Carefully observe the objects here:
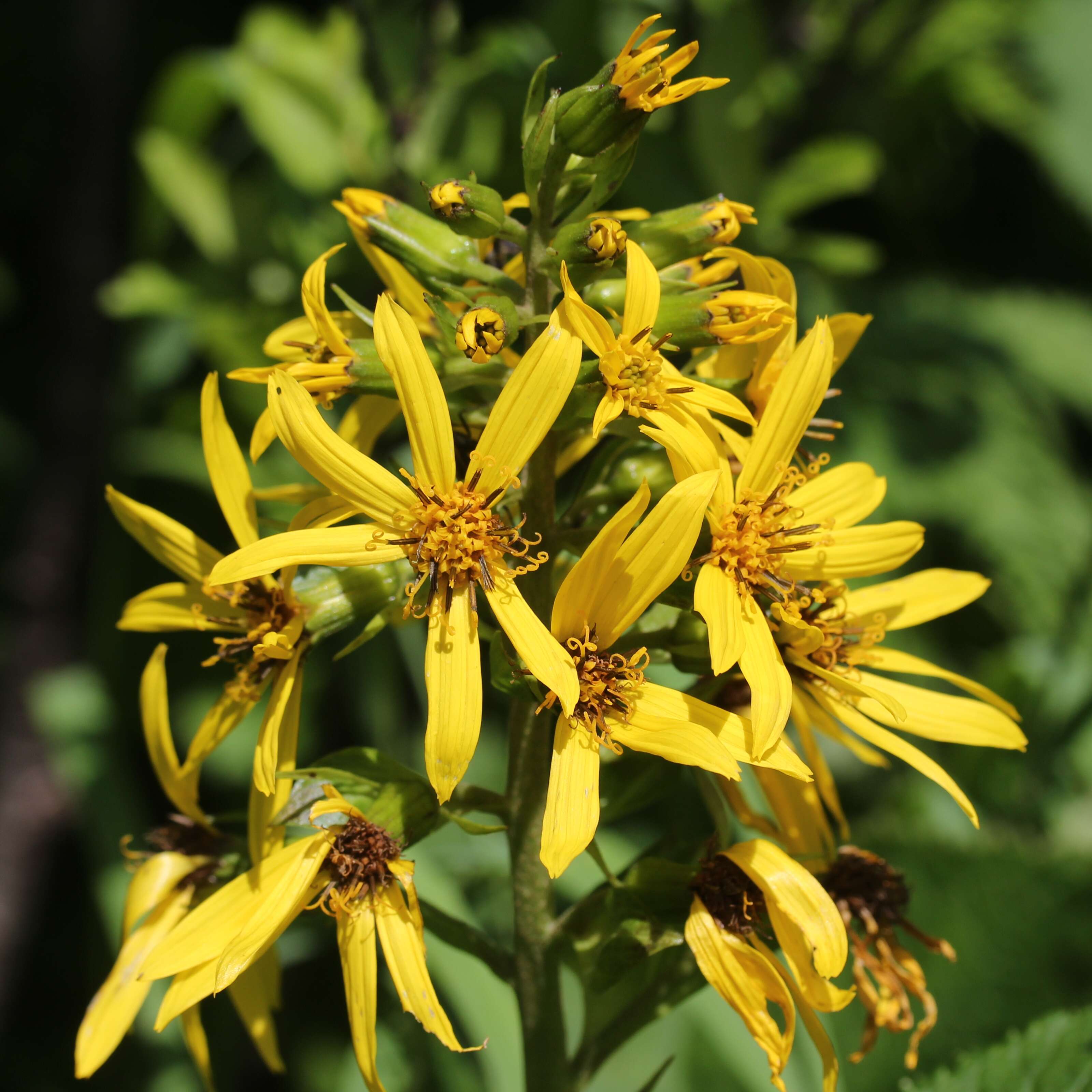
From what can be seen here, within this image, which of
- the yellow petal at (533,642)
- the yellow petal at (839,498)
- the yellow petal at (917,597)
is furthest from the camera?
the yellow petal at (917,597)

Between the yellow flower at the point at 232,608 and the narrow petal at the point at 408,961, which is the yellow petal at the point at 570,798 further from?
the yellow flower at the point at 232,608

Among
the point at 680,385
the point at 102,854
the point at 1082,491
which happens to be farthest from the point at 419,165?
the point at 1082,491

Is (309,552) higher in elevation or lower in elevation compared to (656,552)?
lower

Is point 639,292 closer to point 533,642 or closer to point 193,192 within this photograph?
point 533,642

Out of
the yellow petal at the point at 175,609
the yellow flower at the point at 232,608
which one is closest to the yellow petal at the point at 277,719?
the yellow flower at the point at 232,608

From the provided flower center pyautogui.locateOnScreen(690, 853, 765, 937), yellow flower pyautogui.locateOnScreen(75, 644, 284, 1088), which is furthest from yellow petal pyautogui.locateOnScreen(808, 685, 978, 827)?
yellow flower pyautogui.locateOnScreen(75, 644, 284, 1088)

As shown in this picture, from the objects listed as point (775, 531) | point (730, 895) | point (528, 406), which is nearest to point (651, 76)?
point (528, 406)
